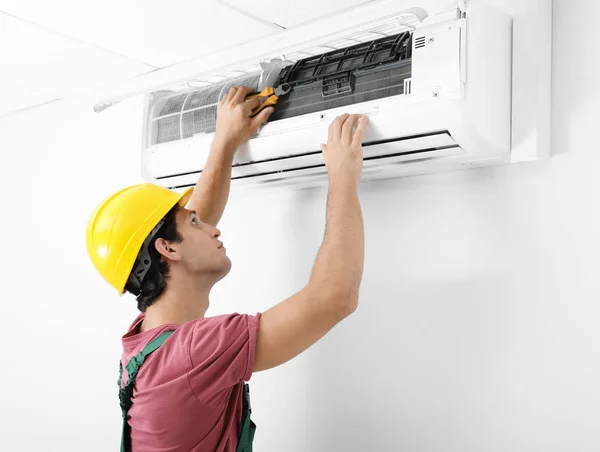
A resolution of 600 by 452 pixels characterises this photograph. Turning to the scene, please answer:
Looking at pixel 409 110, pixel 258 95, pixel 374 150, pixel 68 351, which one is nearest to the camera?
pixel 409 110

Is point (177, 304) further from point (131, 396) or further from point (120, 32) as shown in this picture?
point (120, 32)

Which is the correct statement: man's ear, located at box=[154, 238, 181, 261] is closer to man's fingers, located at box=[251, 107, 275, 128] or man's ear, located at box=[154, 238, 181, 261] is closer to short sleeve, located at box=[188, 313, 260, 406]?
short sleeve, located at box=[188, 313, 260, 406]

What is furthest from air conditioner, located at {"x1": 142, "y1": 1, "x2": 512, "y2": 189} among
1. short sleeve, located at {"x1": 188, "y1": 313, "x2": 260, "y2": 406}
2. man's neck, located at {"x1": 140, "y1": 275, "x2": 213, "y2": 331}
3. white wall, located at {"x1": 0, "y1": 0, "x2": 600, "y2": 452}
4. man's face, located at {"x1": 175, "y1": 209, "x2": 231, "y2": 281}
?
short sleeve, located at {"x1": 188, "y1": 313, "x2": 260, "y2": 406}

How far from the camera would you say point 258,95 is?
183 centimetres

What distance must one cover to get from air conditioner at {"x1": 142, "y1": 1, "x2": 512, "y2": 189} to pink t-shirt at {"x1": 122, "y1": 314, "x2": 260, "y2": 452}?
1.80ft

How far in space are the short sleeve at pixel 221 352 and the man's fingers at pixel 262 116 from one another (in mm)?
595

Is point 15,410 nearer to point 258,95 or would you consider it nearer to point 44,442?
point 44,442

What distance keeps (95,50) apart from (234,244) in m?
0.85

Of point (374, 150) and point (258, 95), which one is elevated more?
point (258, 95)

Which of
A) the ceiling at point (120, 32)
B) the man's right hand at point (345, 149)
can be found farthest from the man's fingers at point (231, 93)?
the man's right hand at point (345, 149)

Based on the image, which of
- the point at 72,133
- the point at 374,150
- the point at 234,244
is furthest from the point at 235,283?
the point at 72,133

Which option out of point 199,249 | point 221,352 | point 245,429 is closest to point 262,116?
point 199,249

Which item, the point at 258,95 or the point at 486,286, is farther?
the point at 258,95

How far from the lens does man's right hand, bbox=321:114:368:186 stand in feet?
5.01
